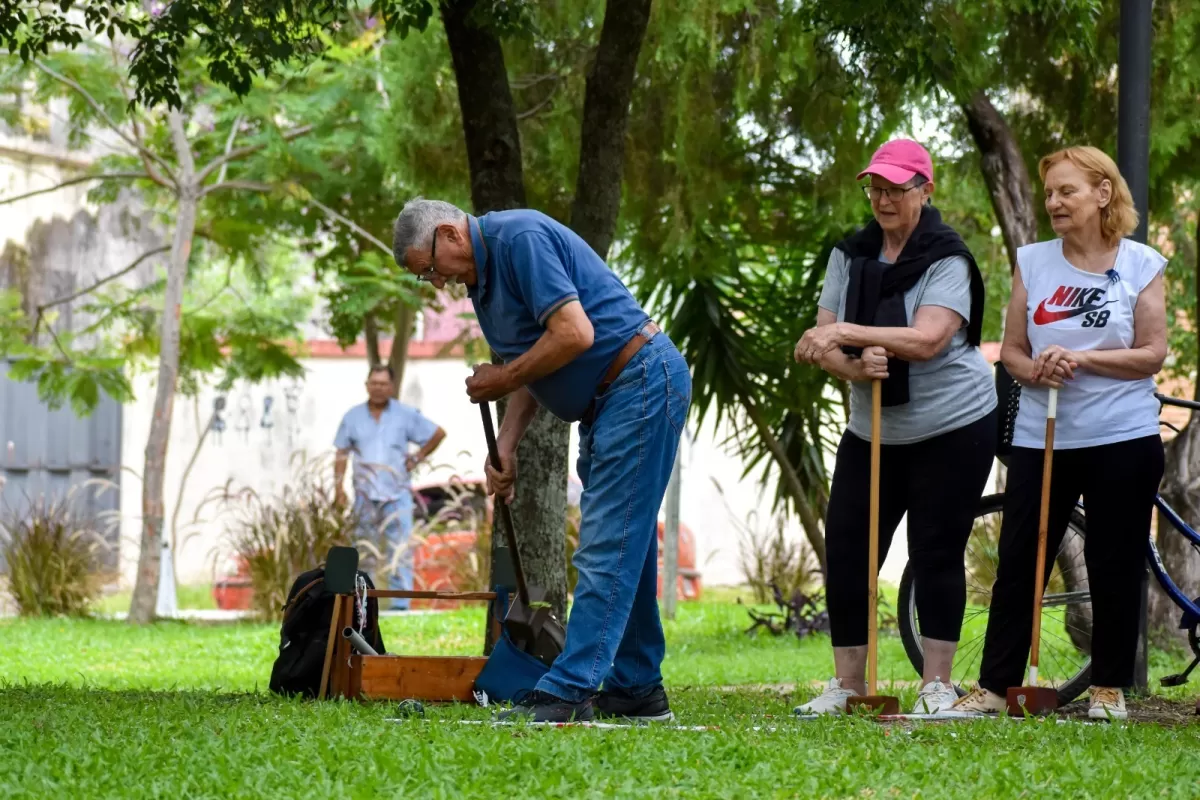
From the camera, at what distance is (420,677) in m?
5.88

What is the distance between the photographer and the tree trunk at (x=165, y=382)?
1355 centimetres

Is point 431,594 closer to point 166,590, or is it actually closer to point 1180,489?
point 1180,489

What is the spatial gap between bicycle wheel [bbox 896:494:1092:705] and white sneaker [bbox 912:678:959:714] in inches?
21.2

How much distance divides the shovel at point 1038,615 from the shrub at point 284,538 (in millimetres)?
7847

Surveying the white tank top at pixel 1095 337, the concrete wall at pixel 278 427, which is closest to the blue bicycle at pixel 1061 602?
the white tank top at pixel 1095 337

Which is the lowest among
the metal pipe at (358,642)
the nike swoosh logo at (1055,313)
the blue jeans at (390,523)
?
the blue jeans at (390,523)

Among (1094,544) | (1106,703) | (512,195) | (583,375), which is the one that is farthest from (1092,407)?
(512,195)

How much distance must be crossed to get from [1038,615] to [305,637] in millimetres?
2571

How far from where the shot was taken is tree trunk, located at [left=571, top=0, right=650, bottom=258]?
7844 mm

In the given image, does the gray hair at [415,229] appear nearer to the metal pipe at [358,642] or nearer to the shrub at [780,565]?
the metal pipe at [358,642]

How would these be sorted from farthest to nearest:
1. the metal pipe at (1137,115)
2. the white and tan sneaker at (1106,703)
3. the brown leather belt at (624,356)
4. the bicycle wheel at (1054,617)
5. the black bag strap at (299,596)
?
the metal pipe at (1137,115), the bicycle wheel at (1054,617), the black bag strap at (299,596), the white and tan sneaker at (1106,703), the brown leather belt at (624,356)

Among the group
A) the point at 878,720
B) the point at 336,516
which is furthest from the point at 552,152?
the point at 878,720

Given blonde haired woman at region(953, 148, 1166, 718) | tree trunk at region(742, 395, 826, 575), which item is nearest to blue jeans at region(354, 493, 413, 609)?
tree trunk at region(742, 395, 826, 575)

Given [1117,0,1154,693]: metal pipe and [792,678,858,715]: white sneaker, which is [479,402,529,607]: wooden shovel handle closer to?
[792,678,858,715]: white sneaker
